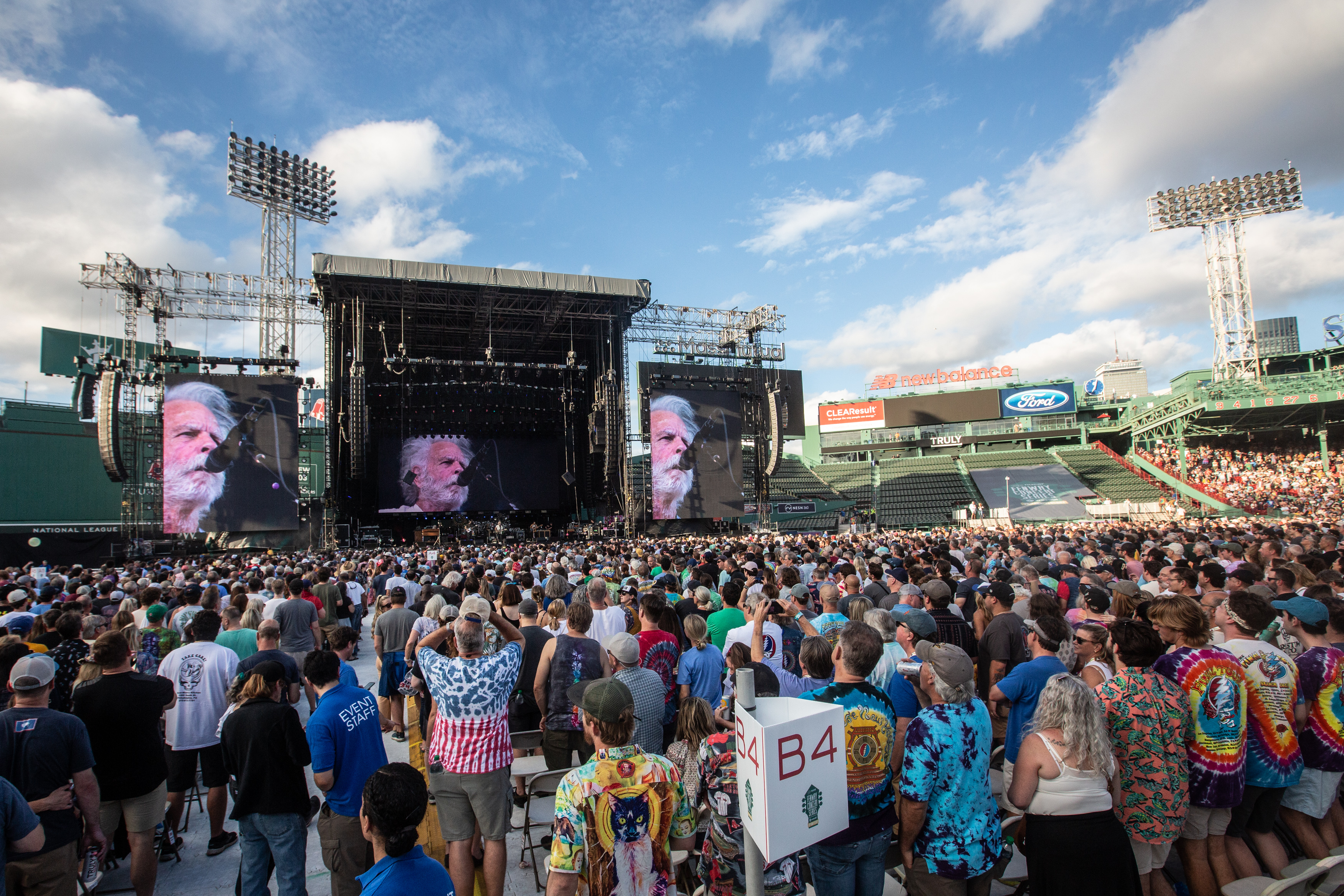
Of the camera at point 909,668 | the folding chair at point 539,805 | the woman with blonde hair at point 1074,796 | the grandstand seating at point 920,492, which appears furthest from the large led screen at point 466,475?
the woman with blonde hair at point 1074,796

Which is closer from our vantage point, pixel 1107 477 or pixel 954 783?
pixel 954 783

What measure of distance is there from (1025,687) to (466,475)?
30.9 meters

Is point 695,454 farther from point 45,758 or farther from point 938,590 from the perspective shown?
point 45,758

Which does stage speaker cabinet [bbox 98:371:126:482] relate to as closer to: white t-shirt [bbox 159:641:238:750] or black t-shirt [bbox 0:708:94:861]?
white t-shirt [bbox 159:641:238:750]

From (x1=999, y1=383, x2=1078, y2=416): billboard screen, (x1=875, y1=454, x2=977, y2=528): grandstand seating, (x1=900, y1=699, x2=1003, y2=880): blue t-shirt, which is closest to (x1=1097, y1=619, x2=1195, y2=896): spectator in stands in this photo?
(x1=900, y1=699, x2=1003, y2=880): blue t-shirt

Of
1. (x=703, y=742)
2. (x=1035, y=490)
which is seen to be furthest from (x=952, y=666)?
(x=1035, y=490)

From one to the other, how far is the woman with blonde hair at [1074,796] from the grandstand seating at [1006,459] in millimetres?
41593

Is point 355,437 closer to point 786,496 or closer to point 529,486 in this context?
point 529,486

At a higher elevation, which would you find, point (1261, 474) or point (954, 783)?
point (1261, 474)

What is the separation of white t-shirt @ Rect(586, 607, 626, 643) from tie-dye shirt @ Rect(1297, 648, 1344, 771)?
4453 millimetres

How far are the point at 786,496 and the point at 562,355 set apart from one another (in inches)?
638

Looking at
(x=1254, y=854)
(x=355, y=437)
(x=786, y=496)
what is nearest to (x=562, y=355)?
(x=355, y=437)

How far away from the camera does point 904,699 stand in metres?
3.70

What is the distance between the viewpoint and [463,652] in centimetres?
349
